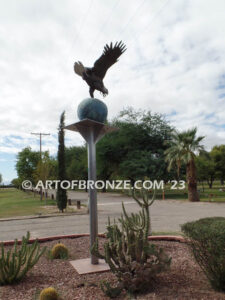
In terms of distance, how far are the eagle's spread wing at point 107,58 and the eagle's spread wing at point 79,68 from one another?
239 millimetres

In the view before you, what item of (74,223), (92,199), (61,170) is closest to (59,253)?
(92,199)

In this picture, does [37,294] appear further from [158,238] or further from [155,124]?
[155,124]

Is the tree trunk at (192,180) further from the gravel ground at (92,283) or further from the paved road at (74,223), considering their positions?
the gravel ground at (92,283)

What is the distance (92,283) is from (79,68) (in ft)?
13.7

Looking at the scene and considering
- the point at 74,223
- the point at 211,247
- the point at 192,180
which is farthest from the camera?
the point at 192,180

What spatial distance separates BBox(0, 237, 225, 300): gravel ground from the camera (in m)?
3.39

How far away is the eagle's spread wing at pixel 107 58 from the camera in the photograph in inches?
209

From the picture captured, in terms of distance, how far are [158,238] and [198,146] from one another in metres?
16.0

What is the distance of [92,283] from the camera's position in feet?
12.9

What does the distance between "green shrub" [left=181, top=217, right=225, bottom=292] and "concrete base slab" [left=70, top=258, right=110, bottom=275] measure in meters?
1.91

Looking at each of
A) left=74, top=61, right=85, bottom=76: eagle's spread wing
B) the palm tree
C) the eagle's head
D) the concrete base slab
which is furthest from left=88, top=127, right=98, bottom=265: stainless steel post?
the palm tree

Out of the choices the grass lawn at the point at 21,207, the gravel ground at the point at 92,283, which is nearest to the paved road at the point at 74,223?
the grass lawn at the point at 21,207

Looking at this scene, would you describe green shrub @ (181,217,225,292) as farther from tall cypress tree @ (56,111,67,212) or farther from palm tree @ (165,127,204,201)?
palm tree @ (165,127,204,201)

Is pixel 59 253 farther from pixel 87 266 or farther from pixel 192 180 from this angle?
pixel 192 180
